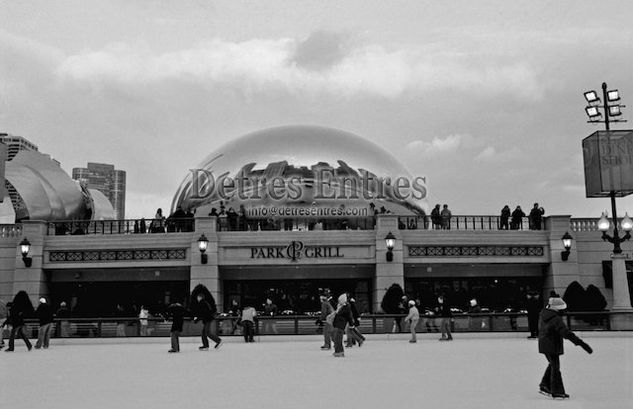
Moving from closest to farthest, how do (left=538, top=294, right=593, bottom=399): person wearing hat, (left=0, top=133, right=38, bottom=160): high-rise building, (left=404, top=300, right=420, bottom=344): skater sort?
(left=538, top=294, right=593, bottom=399): person wearing hat, (left=404, top=300, right=420, bottom=344): skater, (left=0, top=133, right=38, bottom=160): high-rise building

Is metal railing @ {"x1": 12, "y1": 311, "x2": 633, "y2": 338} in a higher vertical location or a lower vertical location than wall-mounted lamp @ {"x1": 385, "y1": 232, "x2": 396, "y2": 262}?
lower

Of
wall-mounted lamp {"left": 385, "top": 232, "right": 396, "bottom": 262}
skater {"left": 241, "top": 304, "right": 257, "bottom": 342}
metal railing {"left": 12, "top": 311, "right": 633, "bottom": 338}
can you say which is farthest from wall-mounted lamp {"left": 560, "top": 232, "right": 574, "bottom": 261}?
skater {"left": 241, "top": 304, "right": 257, "bottom": 342}

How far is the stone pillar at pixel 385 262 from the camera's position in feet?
98.6

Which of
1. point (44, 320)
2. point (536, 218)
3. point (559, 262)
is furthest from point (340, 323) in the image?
point (536, 218)

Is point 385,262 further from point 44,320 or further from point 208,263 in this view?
point 44,320

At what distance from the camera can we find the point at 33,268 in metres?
31.2

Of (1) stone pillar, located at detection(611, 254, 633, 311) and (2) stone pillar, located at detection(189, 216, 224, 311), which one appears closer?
(1) stone pillar, located at detection(611, 254, 633, 311)

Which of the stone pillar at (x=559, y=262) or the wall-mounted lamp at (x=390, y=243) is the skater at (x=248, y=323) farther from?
the stone pillar at (x=559, y=262)

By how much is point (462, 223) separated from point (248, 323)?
44.5 feet

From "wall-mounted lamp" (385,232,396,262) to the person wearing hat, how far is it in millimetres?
20164

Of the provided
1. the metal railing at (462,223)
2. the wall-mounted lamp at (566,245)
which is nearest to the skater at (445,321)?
the metal railing at (462,223)

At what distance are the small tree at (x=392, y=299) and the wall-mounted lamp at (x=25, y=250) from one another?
15037 millimetres

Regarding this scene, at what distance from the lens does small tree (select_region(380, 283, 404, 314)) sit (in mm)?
28344

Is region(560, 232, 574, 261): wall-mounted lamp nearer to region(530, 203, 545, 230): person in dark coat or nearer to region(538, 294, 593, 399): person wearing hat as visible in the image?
region(530, 203, 545, 230): person in dark coat
